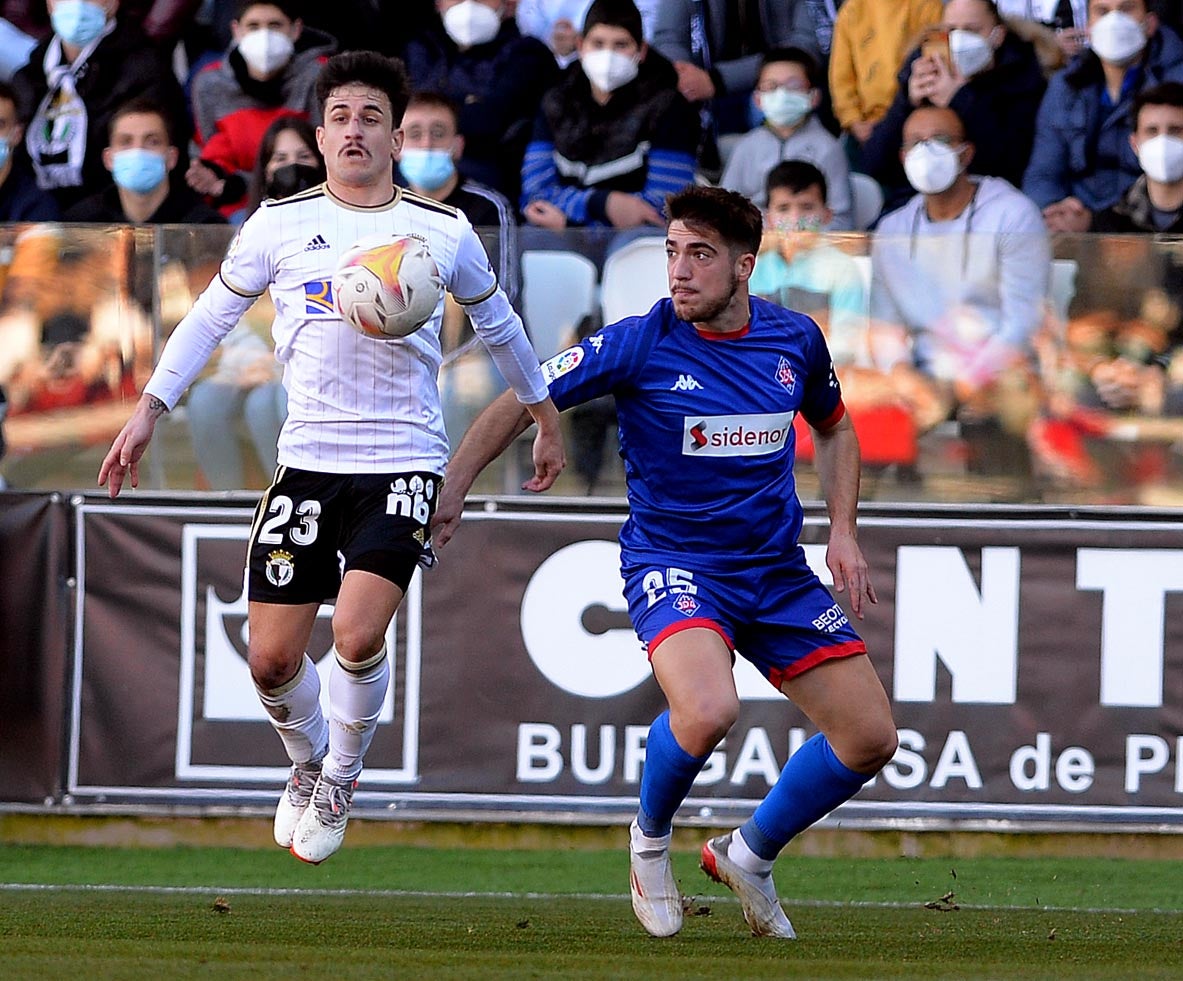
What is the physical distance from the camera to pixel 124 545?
340 inches

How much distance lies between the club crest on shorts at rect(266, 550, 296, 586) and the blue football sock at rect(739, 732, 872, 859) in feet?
5.37

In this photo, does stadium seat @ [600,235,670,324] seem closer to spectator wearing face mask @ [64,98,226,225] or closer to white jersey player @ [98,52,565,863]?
white jersey player @ [98,52,565,863]

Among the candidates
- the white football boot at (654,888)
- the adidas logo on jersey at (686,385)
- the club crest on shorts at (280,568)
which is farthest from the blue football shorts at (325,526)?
the white football boot at (654,888)

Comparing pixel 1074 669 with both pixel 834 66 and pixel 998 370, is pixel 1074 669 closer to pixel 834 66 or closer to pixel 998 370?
pixel 998 370

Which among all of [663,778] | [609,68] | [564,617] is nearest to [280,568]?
[663,778]

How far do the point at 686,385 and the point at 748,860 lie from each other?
4.84ft

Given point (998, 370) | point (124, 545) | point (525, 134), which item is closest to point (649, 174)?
point (525, 134)

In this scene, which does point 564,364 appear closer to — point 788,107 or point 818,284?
point 818,284

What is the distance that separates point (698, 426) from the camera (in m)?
5.95

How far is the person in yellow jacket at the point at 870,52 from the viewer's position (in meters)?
10.9

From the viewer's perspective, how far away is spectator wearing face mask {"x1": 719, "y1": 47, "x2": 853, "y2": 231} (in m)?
10.0

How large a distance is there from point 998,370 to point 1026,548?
79 centimetres

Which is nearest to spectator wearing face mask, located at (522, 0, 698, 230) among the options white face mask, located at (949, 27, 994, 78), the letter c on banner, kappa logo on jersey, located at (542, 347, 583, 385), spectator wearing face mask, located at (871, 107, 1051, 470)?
white face mask, located at (949, 27, 994, 78)

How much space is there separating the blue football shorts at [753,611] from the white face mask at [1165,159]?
421 cm
